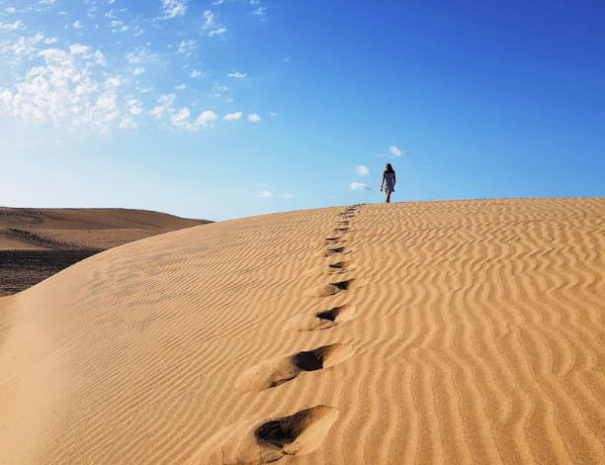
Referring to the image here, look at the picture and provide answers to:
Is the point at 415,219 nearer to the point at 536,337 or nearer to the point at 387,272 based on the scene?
the point at 387,272

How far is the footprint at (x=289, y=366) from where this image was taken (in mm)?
3924

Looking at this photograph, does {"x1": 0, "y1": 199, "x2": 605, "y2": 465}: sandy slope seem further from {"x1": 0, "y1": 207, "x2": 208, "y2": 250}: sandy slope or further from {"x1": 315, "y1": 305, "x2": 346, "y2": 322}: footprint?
{"x1": 0, "y1": 207, "x2": 208, "y2": 250}: sandy slope

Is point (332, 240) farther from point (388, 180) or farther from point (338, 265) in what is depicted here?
point (388, 180)

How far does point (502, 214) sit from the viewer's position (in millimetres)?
9906

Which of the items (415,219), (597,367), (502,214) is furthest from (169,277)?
(597,367)

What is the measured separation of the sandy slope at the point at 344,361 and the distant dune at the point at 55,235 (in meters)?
9.89

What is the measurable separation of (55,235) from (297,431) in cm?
3086

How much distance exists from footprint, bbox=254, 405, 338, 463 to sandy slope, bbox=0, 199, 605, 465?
12mm

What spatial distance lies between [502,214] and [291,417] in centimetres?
817

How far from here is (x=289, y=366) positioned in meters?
4.08

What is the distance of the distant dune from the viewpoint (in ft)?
56.7

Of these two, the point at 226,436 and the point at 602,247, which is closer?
the point at 226,436

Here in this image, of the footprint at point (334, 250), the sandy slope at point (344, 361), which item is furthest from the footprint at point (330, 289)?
the footprint at point (334, 250)

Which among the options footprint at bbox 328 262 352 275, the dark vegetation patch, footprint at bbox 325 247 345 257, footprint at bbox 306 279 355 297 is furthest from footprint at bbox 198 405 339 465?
the dark vegetation patch
